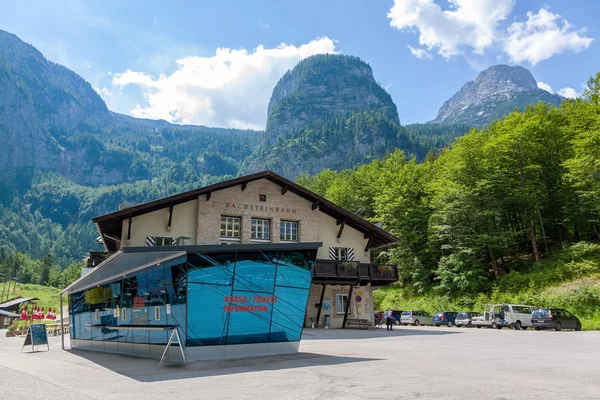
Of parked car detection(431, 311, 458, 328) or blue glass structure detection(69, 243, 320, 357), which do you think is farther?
parked car detection(431, 311, 458, 328)

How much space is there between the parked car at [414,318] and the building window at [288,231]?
15515 millimetres

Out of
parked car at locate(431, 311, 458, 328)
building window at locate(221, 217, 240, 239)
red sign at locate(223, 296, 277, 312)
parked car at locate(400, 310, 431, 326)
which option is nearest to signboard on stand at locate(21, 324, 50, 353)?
red sign at locate(223, 296, 277, 312)

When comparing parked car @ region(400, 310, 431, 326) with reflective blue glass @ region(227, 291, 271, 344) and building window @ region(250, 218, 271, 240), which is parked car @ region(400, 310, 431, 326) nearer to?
building window @ region(250, 218, 271, 240)

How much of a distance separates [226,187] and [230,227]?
2.60 metres

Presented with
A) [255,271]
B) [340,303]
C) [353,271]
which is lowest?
[340,303]

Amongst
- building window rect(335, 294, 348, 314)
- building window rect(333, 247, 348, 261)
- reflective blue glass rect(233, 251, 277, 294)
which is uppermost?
building window rect(333, 247, 348, 261)

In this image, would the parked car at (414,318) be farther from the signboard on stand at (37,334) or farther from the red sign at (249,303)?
the signboard on stand at (37,334)

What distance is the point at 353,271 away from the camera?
31.3 metres

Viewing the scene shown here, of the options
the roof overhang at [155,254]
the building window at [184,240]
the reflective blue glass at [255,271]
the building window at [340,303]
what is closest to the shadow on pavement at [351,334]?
the building window at [340,303]

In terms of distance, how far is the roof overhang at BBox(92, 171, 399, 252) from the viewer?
26984mm

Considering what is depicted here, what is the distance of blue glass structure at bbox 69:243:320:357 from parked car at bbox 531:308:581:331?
23317 mm

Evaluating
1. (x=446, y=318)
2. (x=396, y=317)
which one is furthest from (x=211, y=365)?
(x=396, y=317)

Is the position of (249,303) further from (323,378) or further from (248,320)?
(323,378)

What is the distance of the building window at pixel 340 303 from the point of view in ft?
108
